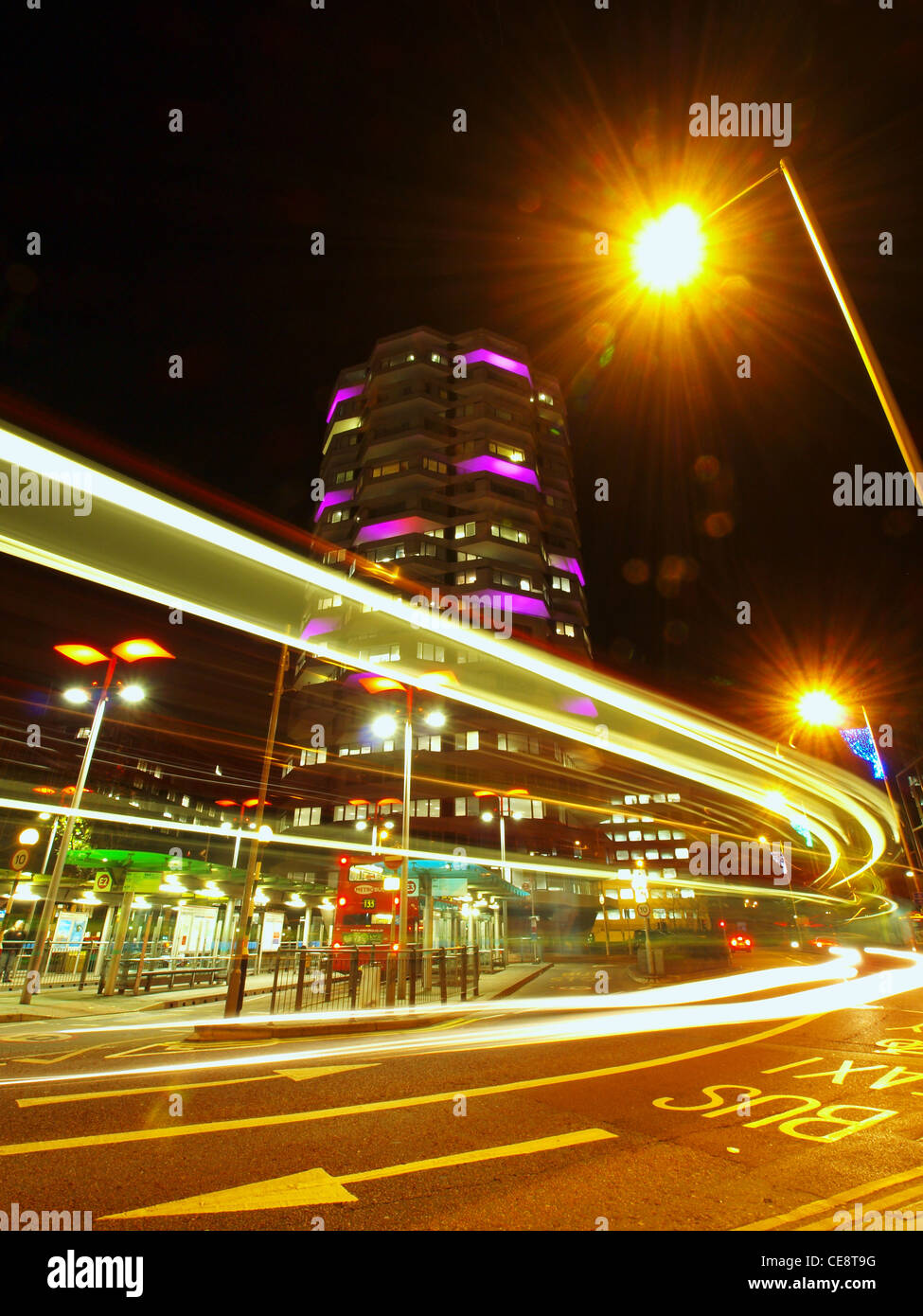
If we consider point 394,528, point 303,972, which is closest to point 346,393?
point 394,528

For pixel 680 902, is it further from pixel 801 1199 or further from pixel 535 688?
pixel 801 1199

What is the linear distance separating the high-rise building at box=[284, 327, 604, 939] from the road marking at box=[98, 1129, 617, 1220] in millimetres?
47866

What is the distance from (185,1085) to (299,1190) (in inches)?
149

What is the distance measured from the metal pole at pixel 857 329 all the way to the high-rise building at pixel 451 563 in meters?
45.5


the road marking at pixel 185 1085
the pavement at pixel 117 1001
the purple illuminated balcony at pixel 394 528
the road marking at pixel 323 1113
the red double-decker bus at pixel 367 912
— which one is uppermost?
the purple illuminated balcony at pixel 394 528

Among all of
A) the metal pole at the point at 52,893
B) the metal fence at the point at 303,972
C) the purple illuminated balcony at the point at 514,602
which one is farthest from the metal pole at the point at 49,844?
the purple illuminated balcony at the point at 514,602

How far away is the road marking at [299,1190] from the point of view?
366 centimetres

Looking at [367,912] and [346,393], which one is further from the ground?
[346,393]

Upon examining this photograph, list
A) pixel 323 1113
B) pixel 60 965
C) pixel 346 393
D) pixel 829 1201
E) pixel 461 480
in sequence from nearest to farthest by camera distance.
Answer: pixel 829 1201, pixel 323 1113, pixel 60 965, pixel 461 480, pixel 346 393

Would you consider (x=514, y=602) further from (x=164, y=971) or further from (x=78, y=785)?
(x=78, y=785)

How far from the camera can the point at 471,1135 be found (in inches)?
201

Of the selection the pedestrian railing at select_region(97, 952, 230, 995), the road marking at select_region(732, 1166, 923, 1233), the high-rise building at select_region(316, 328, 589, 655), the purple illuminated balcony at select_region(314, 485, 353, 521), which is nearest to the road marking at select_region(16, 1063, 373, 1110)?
the road marking at select_region(732, 1166, 923, 1233)

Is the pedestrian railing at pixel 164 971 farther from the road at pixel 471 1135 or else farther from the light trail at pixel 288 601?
the light trail at pixel 288 601

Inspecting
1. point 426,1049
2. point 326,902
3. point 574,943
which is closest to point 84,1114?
point 426,1049
